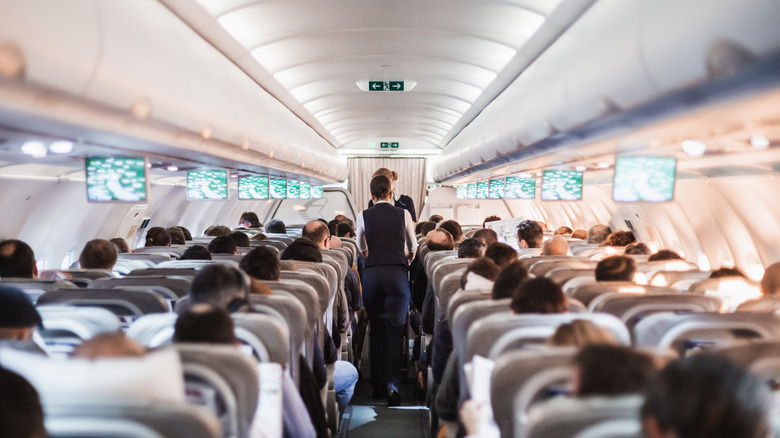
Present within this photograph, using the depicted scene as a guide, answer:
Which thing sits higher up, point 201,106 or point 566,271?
point 201,106

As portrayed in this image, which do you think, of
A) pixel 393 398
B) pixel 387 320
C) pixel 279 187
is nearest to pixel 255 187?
pixel 279 187

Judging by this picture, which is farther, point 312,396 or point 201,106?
point 201,106

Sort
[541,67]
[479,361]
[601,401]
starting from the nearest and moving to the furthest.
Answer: [601,401] < [479,361] < [541,67]

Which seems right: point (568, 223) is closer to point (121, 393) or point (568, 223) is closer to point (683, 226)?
point (683, 226)

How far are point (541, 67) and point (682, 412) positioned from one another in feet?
20.6

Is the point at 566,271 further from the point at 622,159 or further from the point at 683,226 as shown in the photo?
the point at 683,226

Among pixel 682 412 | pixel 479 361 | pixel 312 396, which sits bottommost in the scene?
pixel 312 396

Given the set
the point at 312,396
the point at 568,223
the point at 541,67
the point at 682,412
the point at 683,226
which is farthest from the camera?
the point at 568,223

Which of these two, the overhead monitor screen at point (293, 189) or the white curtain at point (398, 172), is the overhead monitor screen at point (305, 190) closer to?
the overhead monitor screen at point (293, 189)

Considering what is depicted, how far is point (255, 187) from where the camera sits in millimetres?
14891

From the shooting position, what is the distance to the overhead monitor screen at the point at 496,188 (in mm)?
17431

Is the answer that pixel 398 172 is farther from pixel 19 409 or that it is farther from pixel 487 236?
pixel 19 409

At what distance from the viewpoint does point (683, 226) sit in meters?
13.1

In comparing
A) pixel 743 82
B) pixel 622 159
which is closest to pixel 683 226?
pixel 622 159
